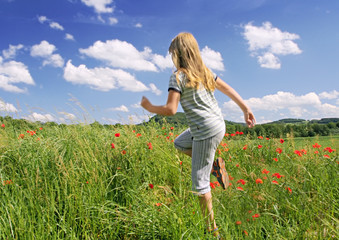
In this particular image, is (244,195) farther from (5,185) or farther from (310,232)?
(5,185)

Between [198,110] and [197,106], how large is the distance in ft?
0.13

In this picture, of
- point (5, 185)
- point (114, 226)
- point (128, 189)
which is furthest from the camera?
point (128, 189)

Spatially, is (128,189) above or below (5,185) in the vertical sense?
below

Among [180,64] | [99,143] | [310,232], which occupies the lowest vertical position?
→ [310,232]

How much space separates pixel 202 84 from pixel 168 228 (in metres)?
1.37

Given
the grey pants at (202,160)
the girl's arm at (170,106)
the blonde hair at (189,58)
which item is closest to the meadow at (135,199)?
the grey pants at (202,160)

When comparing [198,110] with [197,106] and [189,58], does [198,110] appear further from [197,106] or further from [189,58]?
[189,58]

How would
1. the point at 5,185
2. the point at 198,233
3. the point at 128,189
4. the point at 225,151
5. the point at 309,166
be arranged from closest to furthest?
the point at 198,233 < the point at 5,185 < the point at 128,189 < the point at 309,166 < the point at 225,151

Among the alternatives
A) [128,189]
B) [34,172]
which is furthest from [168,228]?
[34,172]

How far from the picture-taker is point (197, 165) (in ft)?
8.28

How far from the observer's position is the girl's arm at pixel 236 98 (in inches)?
112

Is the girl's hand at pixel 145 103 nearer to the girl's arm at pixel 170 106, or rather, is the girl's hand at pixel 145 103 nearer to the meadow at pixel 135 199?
the girl's arm at pixel 170 106

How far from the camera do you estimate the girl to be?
2.39 meters

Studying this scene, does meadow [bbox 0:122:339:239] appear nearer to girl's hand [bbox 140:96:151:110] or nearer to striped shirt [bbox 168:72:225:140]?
striped shirt [bbox 168:72:225:140]
